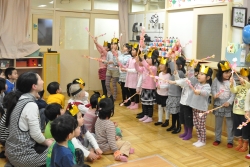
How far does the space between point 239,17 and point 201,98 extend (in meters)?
1.42

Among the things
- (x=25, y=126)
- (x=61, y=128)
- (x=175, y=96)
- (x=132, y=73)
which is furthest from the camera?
(x=132, y=73)

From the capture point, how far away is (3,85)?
Answer: 347 centimetres

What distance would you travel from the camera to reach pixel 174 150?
11.8 ft

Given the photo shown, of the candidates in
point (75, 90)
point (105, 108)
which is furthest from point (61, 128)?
point (75, 90)

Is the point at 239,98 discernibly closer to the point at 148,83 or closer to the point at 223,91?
the point at 223,91

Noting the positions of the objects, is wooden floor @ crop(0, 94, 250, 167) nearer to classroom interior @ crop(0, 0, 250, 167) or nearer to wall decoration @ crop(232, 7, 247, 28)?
classroom interior @ crop(0, 0, 250, 167)

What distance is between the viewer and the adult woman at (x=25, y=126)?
2.55 m

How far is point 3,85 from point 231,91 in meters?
2.66

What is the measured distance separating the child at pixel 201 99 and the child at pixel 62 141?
1902 millimetres

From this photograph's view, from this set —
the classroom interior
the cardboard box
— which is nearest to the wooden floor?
the classroom interior

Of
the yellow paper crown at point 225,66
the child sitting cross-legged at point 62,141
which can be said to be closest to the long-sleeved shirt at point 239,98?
the yellow paper crown at point 225,66

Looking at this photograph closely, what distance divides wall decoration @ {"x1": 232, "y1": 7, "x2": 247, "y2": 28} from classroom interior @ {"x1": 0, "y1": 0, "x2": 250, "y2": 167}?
0.22 ft

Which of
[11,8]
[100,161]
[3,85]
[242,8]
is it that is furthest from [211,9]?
[11,8]

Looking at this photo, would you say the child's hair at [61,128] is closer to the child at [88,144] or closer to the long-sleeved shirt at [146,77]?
the child at [88,144]
